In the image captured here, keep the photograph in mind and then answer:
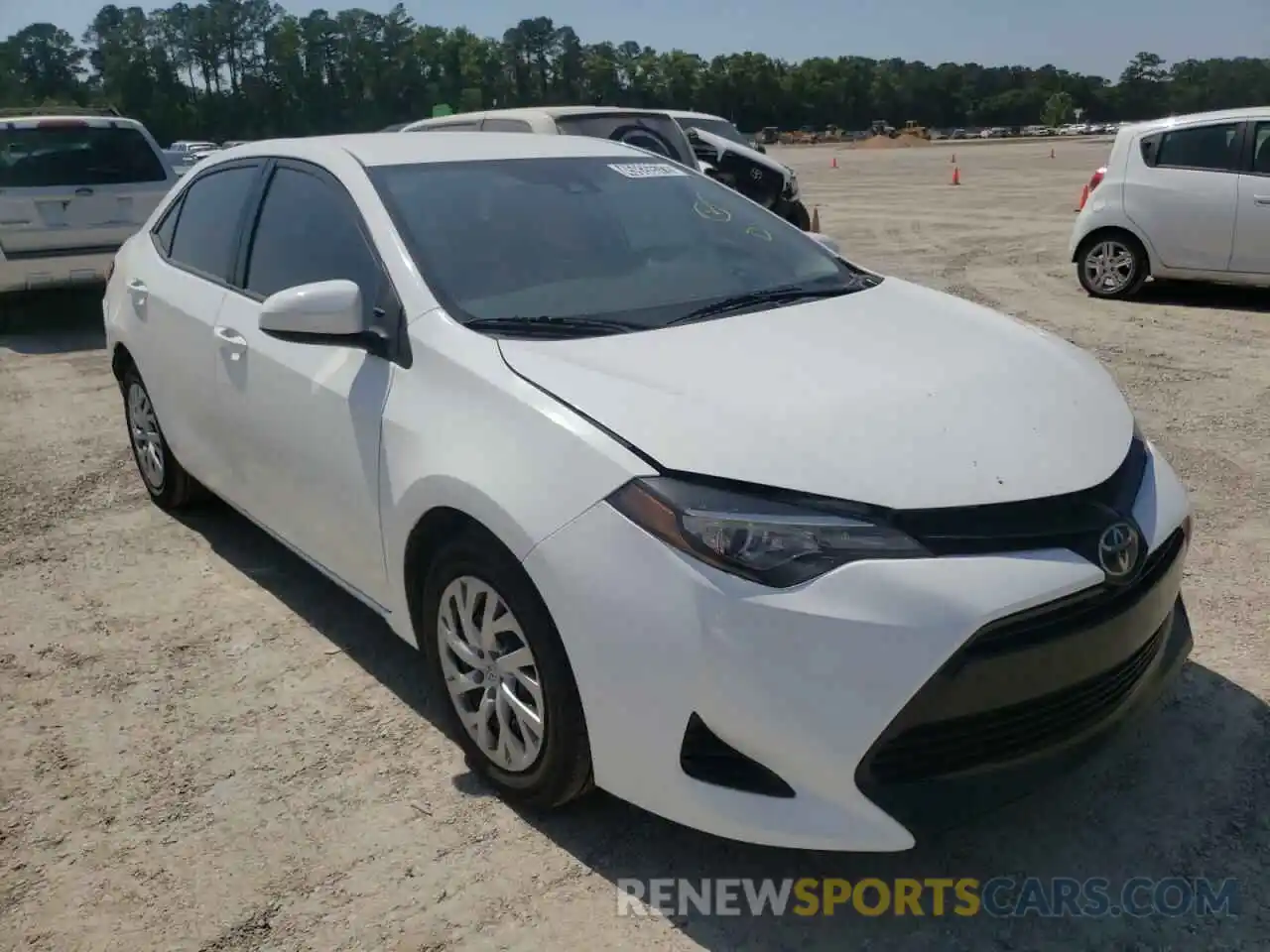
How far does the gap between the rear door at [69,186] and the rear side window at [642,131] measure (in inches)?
153

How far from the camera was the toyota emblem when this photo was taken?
2328 mm

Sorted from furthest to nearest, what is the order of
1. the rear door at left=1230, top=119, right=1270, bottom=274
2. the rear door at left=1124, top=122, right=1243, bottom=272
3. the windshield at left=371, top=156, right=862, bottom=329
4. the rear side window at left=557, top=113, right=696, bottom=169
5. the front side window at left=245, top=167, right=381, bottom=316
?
the rear side window at left=557, top=113, right=696, bottom=169 < the rear door at left=1124, top=122, right=1243, bottom=272 < the rear door at left=1230, top=119, right=1270, bottom=274 < the front side window at left=245, top=167, right=381, bottom=316 < the windshield at left=371, top=156, right=862, bottom=329

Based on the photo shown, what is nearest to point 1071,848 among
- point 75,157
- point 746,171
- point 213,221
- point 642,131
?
point 213,221

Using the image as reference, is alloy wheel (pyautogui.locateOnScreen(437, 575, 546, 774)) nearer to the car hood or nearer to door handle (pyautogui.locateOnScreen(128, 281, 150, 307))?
the car hood

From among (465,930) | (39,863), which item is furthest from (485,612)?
(39,863)

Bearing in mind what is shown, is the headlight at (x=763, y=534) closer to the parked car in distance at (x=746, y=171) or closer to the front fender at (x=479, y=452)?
the front fender at (x=479, y=452)

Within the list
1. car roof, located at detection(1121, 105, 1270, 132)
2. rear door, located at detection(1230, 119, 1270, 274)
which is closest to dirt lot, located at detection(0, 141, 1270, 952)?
rear door, located at detection(1230, 119, 1270, 274)

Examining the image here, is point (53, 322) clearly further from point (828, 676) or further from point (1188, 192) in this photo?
point (828, 676)

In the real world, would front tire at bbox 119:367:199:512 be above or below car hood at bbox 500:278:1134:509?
below

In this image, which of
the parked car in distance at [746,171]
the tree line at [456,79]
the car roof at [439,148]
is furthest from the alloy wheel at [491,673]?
the tree line at [456,79]

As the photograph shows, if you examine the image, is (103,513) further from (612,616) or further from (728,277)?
(612,616)

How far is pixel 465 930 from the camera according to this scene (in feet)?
8.14

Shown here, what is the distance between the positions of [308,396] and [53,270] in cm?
730

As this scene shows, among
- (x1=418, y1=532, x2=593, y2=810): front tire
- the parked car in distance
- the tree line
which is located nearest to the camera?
(x1=418, y1=532, x2=593, y2=810): front tire
